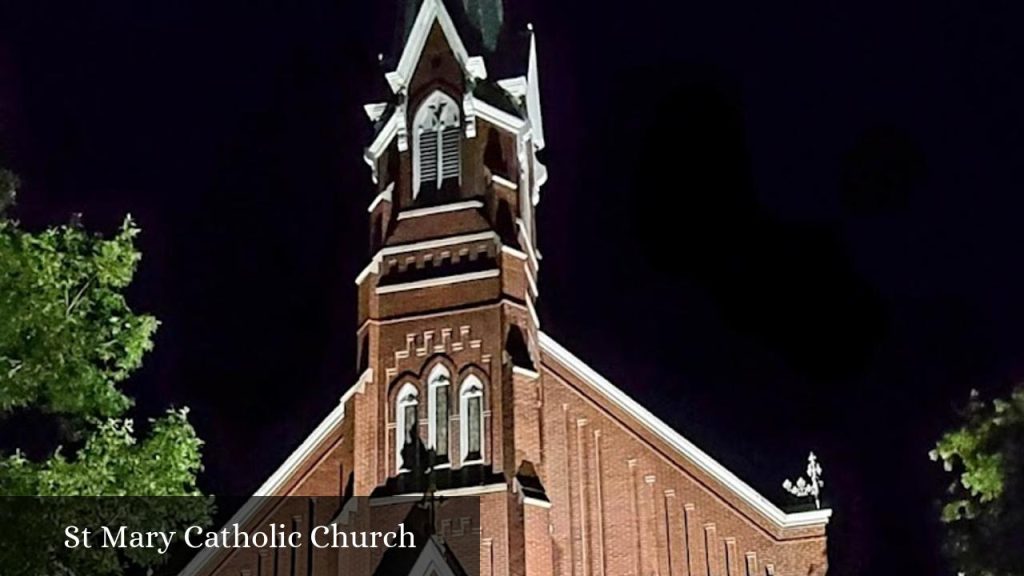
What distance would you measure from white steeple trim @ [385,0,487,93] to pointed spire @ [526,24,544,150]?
1.86 meters

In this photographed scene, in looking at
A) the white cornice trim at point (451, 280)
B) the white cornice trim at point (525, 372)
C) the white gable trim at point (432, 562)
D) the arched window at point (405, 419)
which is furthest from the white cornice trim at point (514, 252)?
the white gable trim at point (432, 562)

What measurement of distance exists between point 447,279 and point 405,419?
2.68 meters

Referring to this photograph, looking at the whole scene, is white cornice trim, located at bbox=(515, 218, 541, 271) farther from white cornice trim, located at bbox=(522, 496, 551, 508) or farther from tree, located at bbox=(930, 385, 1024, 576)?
tree, located at bbox=(930, 385, 1024, 576)

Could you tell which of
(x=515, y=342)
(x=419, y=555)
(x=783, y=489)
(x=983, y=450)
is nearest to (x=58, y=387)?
(x=983, y=450)

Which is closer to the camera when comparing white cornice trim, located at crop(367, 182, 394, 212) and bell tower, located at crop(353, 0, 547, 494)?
bell tower, located at crop(353, 0, 547, 494)

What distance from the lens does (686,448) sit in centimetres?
2623

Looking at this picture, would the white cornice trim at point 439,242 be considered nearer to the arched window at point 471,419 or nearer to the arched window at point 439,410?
the arched window at point 439,410

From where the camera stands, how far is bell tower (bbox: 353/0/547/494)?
25.9 m

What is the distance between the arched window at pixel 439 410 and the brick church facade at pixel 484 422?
1.0 inches

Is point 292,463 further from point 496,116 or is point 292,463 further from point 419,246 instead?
point 496,116

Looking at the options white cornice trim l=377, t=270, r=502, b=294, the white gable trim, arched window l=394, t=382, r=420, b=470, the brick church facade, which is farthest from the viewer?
white cornice trim l=377, t=270, r=502, b=294

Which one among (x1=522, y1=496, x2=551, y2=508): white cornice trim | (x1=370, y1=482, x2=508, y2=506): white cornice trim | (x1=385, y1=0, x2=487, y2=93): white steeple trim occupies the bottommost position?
(x1=522, y1=496, x2=551, y2=508): white cornice trim

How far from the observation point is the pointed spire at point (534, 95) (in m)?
31.2

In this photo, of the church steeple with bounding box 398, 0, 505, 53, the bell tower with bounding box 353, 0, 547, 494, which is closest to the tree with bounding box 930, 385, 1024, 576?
the bell tower with bounding box 353, 0, 547, 494
